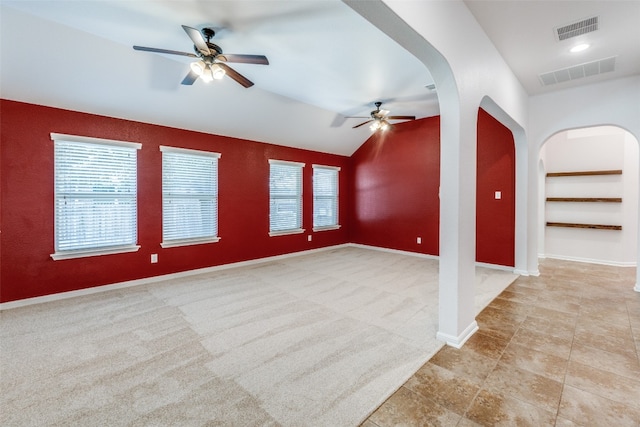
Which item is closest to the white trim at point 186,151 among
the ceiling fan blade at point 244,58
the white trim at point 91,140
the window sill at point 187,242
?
the white trim at point 91,140

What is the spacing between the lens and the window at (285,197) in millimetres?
5570

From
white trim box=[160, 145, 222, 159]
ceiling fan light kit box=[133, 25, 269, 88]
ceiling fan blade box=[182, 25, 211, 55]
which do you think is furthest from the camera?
white trim box=[160, 145, 222, 159]

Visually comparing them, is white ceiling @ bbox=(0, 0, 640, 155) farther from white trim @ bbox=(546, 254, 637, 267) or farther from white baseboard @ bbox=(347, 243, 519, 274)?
white trim @ bbox=(546, 254, 637, 267)

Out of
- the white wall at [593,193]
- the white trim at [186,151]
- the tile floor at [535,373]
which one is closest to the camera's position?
the tile floor at [535,373]

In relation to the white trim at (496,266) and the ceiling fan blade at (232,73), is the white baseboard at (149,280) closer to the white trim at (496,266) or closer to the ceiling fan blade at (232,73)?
the white trim at (496,266)

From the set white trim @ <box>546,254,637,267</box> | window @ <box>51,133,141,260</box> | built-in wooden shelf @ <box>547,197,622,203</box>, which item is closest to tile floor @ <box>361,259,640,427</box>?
white trim @ <box>546,254,637,267</box>

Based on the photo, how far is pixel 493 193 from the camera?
481 cm

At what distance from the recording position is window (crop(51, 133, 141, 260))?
3.39m

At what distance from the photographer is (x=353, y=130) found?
241 inches

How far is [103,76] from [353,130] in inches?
175

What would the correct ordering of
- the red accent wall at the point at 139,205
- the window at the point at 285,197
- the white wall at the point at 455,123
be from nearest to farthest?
the white wall at the point at 455,123 < the red accent wall at the point at 139,205 < the window at the point at 285,197

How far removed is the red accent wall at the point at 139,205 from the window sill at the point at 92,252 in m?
0.07

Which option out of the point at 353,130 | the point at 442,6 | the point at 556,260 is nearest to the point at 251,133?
the point at 353,130

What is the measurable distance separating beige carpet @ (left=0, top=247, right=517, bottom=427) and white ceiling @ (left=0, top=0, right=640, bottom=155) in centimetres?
256
